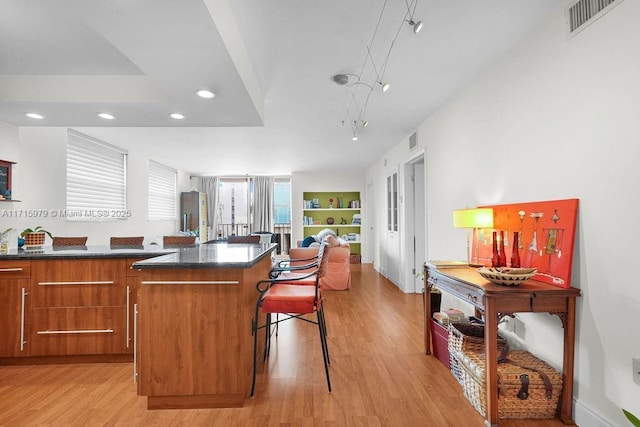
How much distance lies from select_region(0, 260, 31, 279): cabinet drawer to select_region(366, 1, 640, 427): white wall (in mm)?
3884

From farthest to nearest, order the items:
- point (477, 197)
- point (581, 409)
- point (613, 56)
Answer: point (477, 197), point (581, 409), point (613, 56)

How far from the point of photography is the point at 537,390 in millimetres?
1889

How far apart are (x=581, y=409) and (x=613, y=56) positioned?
192cm

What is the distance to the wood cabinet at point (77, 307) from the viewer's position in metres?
2.61

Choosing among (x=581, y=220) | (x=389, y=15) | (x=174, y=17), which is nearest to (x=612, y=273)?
(x=581, y=220)

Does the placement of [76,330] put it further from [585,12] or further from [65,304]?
[585,12]

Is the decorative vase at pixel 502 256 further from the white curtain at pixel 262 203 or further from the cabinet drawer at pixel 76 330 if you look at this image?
the white curtain at pixel 262 203

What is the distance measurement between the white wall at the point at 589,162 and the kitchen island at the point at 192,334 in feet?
6.46

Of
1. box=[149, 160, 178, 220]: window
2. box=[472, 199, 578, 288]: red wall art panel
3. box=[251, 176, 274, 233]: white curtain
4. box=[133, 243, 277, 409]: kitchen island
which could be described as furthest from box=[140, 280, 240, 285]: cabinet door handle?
box=[251, 176, 274, 233]: white curtain

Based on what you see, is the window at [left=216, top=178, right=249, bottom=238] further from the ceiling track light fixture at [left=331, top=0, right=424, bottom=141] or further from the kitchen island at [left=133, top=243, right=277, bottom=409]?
the kitchen island at [left=133, top=243, right=277, bottom=409]

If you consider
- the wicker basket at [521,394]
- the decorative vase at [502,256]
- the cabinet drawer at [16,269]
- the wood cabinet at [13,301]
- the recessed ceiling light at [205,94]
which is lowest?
the wicker basket at [521,394]

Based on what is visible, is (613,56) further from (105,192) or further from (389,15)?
(105,192)

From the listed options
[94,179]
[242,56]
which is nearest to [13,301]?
[242,56]

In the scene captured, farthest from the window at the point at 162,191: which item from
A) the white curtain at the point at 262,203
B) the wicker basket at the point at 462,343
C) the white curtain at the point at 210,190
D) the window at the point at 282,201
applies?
→ the wicker basket at the point at 462,343
